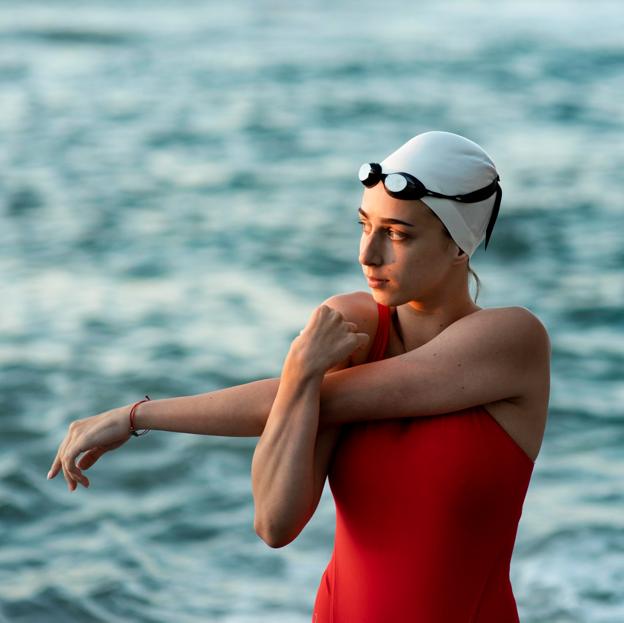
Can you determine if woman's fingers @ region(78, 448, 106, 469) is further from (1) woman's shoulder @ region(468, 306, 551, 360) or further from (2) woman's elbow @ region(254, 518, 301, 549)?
(1) woman's shoulder @ region(468, 306, 551, 360)

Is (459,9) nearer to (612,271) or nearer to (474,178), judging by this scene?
(612,271)

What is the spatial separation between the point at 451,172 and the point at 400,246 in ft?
0.60

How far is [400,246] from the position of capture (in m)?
2.63

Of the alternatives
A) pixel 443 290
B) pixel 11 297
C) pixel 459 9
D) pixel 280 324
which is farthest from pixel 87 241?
pixel 459 9

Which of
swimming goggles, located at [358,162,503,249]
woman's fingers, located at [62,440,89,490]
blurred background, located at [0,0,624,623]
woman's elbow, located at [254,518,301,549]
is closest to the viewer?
swimming goggles, located at [358,162,503,249]

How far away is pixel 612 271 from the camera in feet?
38.9

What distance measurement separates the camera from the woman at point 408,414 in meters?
2.63

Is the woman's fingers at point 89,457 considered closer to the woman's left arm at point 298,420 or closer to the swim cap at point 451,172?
the woman's left arm at point 298,420

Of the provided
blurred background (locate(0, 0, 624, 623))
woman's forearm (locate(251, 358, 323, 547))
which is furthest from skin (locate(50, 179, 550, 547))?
blurred background (locate(0, 0, 624, 623))

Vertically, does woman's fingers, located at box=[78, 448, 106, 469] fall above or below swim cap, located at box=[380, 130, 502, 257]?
below

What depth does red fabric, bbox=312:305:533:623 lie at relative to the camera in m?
2.70

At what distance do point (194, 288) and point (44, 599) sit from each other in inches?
204

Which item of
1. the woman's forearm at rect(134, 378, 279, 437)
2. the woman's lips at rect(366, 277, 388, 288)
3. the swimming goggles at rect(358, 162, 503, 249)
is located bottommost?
the woman's forearm at rect(134, 378, 279, 437)

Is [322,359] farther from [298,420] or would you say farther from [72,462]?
[72,462]
